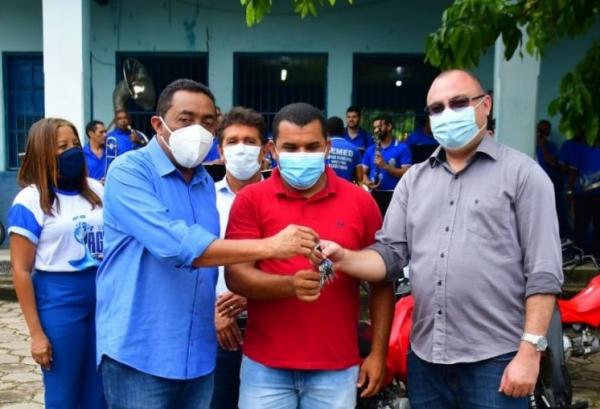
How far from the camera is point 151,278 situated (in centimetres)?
229

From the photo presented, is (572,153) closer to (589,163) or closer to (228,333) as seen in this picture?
(589,163)

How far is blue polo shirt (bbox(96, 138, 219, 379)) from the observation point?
220 cm

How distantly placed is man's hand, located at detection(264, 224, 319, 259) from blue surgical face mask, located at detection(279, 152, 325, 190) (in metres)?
0.33

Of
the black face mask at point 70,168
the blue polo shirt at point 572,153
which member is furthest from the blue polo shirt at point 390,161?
the black face mask at point 70,168

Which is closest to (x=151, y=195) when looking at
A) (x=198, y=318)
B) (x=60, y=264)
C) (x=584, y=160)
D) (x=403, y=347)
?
(x=198, y=318)

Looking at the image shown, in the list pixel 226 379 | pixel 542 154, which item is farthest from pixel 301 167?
pixel 542 154

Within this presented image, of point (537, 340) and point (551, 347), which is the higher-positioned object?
point (537, 340)

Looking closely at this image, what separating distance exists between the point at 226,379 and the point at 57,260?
1015 millimetres

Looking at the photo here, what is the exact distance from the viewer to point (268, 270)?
7.88 ft

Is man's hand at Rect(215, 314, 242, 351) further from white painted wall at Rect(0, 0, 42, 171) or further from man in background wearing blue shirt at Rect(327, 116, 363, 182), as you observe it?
white painted wall at Rect(0, 0, 42, 171)

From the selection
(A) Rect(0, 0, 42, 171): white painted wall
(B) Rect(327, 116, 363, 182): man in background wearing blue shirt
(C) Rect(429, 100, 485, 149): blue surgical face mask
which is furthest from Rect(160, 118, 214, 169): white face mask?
(A) Rect(0, 0, 42, 171): white painted wall

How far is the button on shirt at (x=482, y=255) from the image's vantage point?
90.1 inches

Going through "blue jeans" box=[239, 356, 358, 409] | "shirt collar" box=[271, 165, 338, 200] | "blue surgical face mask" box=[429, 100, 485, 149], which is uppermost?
"blue surgical face mask" box=[429, 100, 485, 149]

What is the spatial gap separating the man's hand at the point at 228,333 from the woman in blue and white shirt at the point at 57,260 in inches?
34.0
